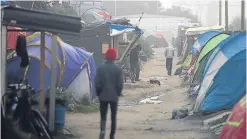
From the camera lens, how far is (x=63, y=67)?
15.9 metres

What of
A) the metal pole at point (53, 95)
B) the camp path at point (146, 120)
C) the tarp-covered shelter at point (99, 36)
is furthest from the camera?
the tarp-covered shelter at point (99, 36)

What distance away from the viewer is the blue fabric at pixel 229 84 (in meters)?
13.2

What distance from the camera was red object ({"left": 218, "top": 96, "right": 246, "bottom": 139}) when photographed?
8.64m

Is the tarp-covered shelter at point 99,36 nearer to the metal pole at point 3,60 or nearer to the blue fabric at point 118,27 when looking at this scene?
the blue fabric at point 118,27

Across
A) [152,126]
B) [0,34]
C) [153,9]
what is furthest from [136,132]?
[153,9]

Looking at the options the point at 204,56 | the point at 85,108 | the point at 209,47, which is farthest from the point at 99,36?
the point at 85,108

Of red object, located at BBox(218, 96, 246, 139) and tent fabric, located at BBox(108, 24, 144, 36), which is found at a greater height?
tent fabric, located at BBox(108, 24, 144, 36)

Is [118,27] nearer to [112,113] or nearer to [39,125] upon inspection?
[112,113]

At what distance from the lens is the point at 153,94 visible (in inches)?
862

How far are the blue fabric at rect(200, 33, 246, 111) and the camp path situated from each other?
932mm

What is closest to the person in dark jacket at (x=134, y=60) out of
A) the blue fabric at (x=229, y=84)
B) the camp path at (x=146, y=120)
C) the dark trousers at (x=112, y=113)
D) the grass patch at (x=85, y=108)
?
the camp path at (x=146, y=120)

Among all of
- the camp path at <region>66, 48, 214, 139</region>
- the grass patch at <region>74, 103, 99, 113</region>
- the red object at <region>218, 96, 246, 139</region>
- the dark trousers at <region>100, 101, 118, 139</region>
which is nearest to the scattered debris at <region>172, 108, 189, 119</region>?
the camp path at <region>66, 48, 214, 139</region>

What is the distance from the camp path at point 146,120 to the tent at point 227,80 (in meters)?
0.92

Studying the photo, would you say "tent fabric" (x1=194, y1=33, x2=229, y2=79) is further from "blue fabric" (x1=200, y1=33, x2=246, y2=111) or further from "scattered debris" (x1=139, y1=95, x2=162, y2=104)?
"blue fabric" (x1=200, y1=33, x2=246, y2=111)
